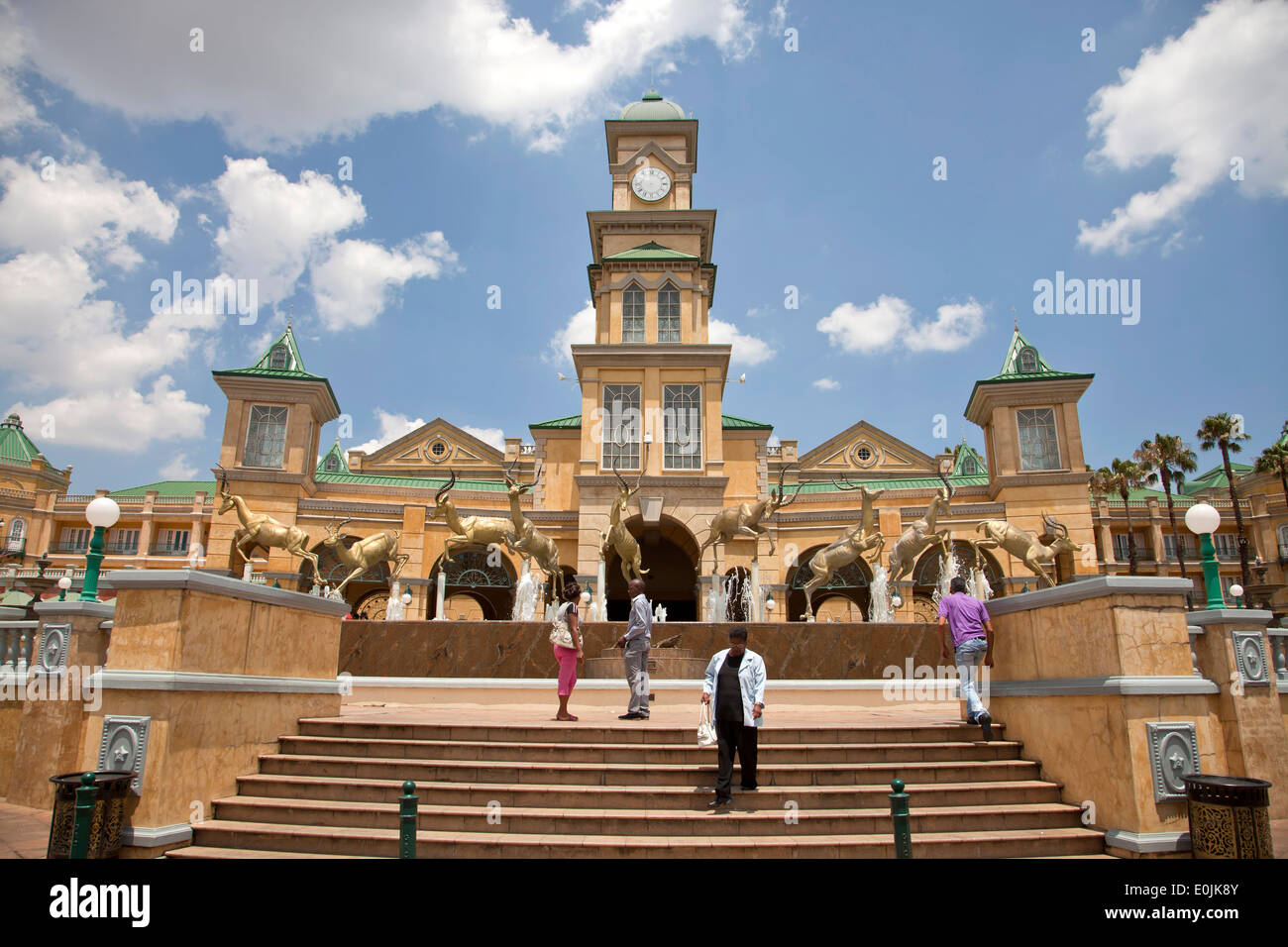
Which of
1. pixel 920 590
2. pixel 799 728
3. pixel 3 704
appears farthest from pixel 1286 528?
pixel 3 704

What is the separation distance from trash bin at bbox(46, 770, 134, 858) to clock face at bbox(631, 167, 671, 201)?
114 feet

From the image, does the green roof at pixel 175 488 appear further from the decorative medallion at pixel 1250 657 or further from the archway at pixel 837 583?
the decorative medallion at pixel 1250 657

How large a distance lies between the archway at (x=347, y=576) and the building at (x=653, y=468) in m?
0.16

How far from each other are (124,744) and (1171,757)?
959 cm

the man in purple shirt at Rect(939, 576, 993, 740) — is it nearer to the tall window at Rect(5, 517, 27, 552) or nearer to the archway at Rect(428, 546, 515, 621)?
the archway at Rect(428, 546, 515, 621)

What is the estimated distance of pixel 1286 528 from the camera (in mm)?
47938

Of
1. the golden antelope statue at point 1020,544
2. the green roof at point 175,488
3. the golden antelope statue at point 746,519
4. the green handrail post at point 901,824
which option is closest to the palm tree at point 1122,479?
the golden antelope statue at point 1020,544

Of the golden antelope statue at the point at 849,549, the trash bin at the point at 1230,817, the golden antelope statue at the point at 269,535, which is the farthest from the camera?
the golden antelope statue at the point at 269,535

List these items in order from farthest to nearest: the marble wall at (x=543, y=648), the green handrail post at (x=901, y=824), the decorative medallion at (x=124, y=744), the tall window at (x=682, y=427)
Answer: the tall window at (x=682, y=427)
the marble wall at (x=543, y=648)
the decorative medallion at (x=124, y=744)
the green handrail post at (x=901, y=824)

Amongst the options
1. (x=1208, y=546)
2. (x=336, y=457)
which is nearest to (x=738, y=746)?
(x=1208, y=546)

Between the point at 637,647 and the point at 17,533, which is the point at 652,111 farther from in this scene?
the point at 17,533

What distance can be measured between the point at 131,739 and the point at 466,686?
8.54 metres

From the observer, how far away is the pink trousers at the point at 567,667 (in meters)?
10.5
